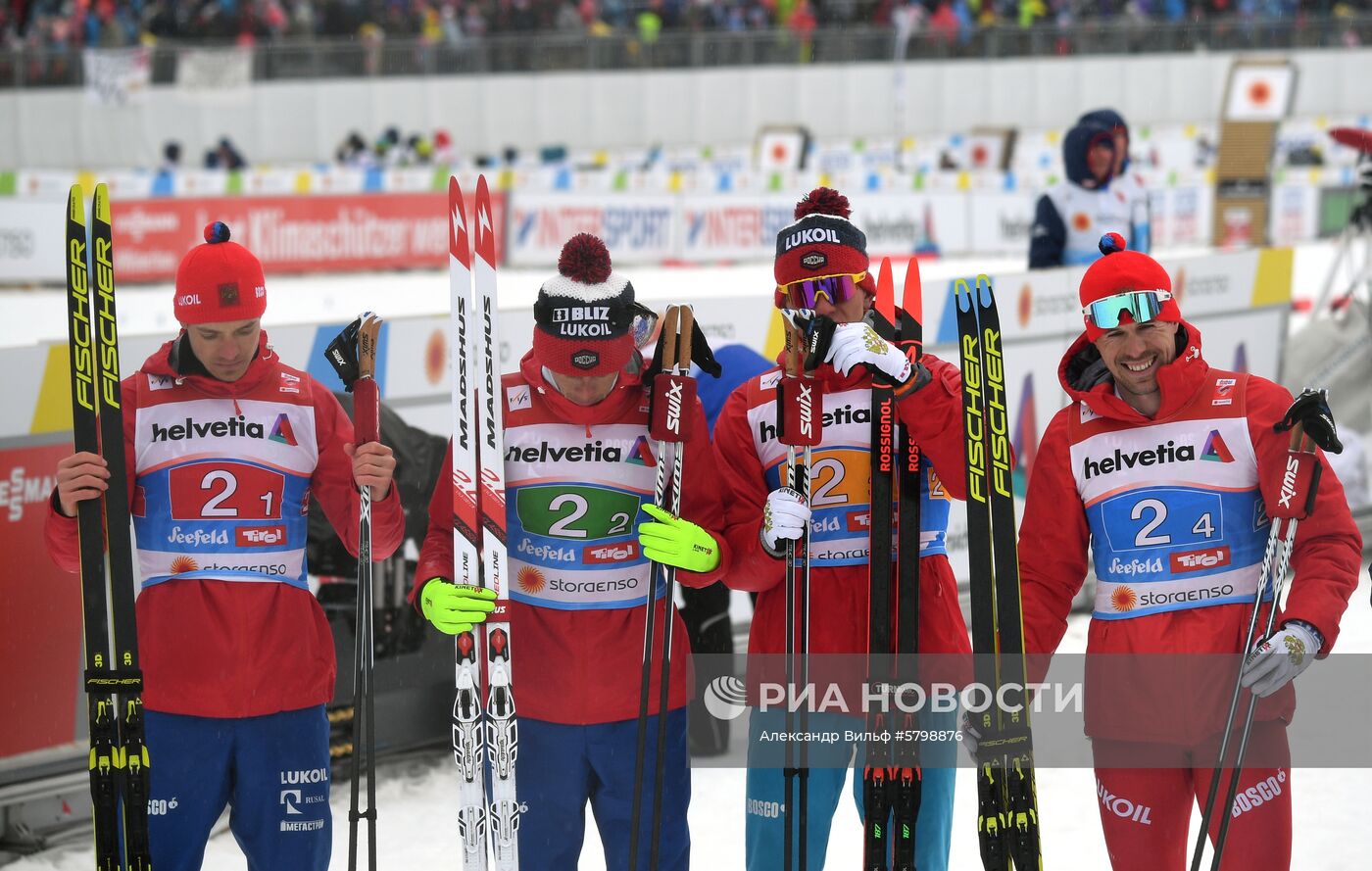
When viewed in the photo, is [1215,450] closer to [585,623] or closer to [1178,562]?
[1178,562]

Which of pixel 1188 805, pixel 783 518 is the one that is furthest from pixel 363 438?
pixel 1188 805

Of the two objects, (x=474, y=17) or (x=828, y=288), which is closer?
(x=828, y=288)

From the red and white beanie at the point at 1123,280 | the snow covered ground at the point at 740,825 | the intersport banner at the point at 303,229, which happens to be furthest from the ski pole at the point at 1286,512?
the intersport banner at the point at 303,229

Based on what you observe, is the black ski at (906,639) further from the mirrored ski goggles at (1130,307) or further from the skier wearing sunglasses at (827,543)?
the mirrored ski goggles at (1130,307)

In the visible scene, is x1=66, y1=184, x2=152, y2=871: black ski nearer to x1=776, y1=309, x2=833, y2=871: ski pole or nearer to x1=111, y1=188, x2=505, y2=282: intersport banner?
x1=776, y1=309, x2=833, y2=871: ski pole

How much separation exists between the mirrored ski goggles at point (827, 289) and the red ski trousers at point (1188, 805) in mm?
1147

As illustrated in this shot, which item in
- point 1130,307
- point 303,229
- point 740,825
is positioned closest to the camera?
point 1130,307

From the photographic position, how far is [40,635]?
15.7 ft

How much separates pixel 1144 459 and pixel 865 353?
0.61m

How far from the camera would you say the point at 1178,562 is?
3.24 m

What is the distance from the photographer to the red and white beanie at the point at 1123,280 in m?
3.23

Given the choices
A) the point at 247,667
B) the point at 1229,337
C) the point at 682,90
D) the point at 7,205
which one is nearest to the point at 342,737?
the point at 247,667

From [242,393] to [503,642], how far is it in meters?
0.84

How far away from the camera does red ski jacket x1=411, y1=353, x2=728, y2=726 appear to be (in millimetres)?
3500
